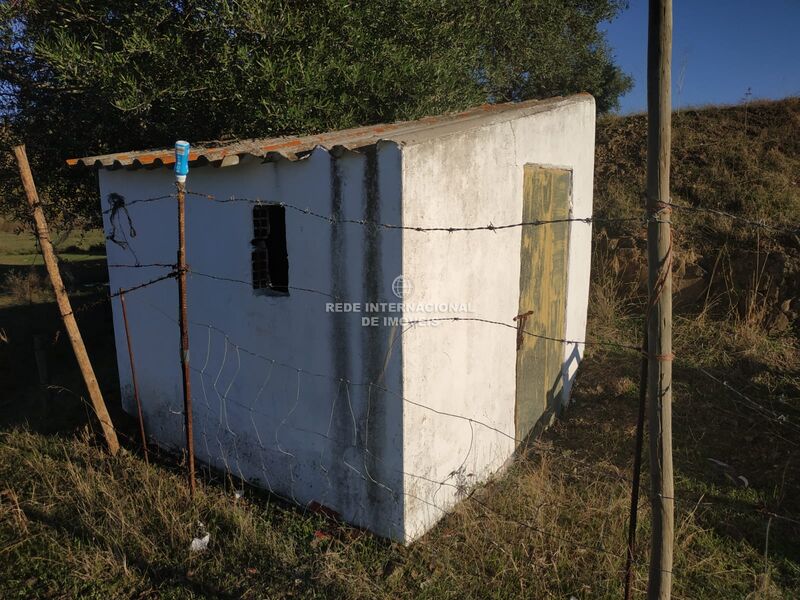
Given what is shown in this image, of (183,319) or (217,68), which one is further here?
(217,68)

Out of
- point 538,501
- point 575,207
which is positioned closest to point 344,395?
point 538,501

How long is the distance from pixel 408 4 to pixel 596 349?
17.5 ft

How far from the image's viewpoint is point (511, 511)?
13.9 ft

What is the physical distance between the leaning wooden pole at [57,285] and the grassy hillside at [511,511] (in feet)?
1.36

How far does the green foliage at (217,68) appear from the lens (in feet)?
20.8

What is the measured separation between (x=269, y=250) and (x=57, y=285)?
73.2 inches

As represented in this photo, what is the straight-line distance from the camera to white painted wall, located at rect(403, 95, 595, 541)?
3.79m

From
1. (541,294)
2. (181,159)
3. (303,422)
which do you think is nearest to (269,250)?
(181,159)

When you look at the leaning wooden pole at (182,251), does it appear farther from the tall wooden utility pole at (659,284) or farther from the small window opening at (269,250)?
the tall wooden utility pole at (659,284)

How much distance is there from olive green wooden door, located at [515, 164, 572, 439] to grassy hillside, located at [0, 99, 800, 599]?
1.47 ft

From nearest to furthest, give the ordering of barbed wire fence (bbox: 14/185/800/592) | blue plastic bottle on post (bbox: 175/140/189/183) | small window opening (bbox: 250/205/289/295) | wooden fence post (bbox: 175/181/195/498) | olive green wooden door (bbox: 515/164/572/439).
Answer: blue plastic bottle on post (bbox: 175/140/189/183), wooden fence post (bbox: 175/181/195/498), barbed wire fence (bbox: 14/185/800/592), small window opening (bbox: 250/205/289/295), olive green wooden door (bbox: 515/164/572/439)

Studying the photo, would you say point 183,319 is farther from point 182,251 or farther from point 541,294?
point 541,294

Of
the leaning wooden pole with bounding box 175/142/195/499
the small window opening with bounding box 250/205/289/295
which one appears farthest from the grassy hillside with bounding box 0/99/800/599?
the small window opening with bounding box 250/205/289/295
